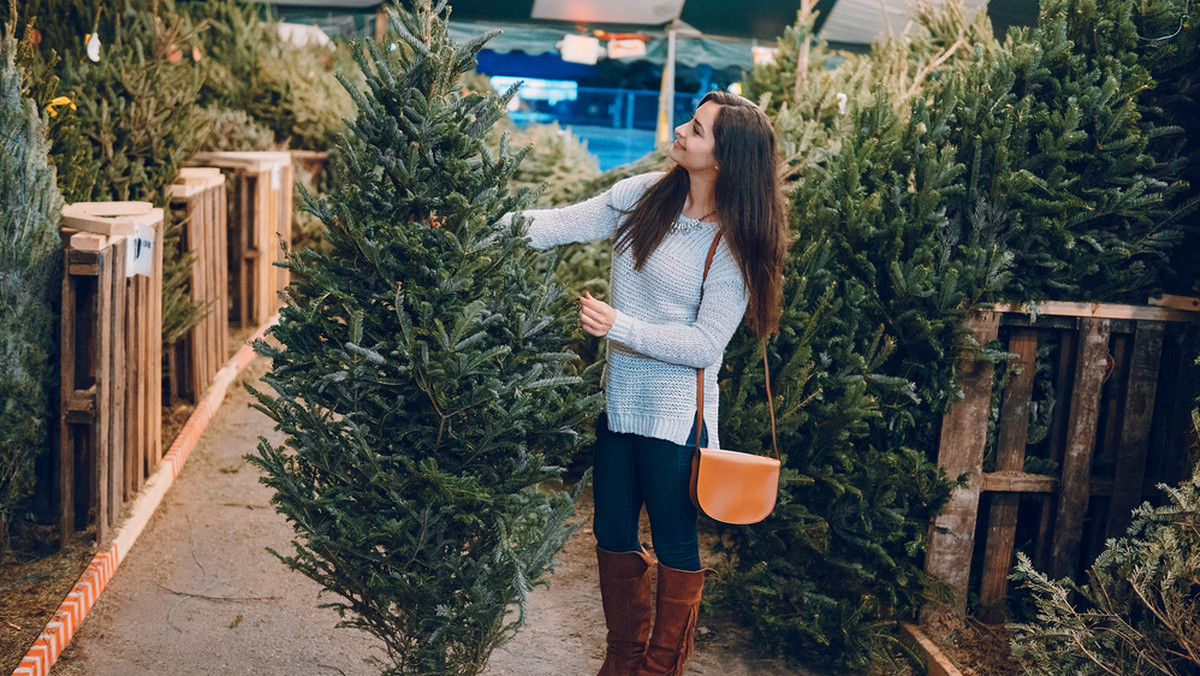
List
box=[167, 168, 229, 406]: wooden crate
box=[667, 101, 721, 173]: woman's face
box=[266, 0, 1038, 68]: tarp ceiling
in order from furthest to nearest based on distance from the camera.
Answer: box=[266, 0, 1038, 68]: tarp ceiling, box=[167, 168, 229, 406]: wooden crate, box=[667, 101, 721, 173]: woman's face

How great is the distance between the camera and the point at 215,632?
3.78 metres

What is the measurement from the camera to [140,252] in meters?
4.46

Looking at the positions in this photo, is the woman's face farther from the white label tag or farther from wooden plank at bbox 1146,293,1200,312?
the white label tag

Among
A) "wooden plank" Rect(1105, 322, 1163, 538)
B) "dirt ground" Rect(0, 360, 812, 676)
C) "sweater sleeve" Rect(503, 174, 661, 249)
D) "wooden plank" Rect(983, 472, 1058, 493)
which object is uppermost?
"sweater sleeve" Rect(503, 174, 661, 249)

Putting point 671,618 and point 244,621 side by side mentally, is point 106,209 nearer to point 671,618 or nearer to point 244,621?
point 244,621

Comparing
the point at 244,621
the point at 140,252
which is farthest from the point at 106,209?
the point at 244,621

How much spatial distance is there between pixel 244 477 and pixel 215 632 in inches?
64.5

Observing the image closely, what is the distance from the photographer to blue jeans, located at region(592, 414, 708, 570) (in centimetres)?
304

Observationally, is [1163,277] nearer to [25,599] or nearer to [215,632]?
[215,632]

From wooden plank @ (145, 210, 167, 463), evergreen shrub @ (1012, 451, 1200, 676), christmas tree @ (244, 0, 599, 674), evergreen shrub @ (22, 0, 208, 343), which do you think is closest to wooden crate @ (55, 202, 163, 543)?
wooden plank @ (145, 210, 167, 463)

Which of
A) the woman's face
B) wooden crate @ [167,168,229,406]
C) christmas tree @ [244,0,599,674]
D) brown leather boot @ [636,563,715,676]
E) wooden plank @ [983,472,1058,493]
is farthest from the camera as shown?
wooden crate @ [167,168,229,406]

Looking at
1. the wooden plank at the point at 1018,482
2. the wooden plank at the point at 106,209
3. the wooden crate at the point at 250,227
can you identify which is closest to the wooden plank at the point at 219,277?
the wooden crate at the point at 250,227

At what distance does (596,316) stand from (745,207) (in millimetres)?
541

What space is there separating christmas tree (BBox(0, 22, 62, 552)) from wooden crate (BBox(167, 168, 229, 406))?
1.41 meters
